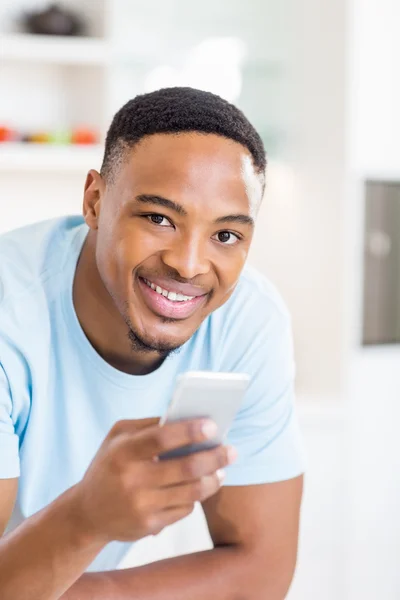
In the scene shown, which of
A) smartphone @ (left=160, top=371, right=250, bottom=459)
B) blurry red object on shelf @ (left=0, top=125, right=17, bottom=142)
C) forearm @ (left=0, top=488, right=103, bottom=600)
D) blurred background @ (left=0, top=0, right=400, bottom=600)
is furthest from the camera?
blurry red object on shelf @ (left=0, top=125, right=17, bottom=142)

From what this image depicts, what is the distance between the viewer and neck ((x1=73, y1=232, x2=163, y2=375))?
125 cm

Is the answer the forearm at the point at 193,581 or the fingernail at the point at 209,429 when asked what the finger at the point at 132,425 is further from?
the forearm at the point at 193,581

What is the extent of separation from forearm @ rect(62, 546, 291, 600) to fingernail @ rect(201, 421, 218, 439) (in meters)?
0.48

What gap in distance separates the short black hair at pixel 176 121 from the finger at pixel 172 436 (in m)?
0.45

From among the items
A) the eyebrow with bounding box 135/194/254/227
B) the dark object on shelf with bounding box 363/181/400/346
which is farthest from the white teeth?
the dark object on shelf with bounding box 363/181/400/346

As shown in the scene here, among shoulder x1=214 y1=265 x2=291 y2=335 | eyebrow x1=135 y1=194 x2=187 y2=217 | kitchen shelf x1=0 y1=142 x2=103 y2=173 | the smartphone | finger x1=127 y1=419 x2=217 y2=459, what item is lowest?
finger x1=127 y1=419 x2=217 y2=459

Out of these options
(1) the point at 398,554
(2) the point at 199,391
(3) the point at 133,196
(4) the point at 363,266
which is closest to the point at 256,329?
(3) the point at 133,196

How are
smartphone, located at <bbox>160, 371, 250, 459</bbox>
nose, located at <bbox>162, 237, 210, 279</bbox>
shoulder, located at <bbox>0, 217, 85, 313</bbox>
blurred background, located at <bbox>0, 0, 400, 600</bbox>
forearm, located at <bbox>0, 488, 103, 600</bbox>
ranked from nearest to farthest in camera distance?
smartphone, located at <bbox>160, 371, 250, 459</bbox>, forearm, located at <bbox>0, 488, 103, 600</bbox>, nose, located at <bbox>162, 237, 210, 279</bbox>, shoulder, located at <bbox>0, 217, 85, 313</bbox>, blurred background, located at <bbox>0, 0, 400, 600</bbox>

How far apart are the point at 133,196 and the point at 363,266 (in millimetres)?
1944

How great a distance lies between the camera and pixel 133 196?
1.10 m

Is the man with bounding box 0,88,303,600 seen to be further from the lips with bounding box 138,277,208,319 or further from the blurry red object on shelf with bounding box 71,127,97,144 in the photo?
the blurry red object on shelf with bounding box 71,127,97,144

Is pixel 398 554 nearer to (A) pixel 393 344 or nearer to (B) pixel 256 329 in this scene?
(A) pixel 393 344

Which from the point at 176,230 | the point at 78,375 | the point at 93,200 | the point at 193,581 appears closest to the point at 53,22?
the point at 93,200

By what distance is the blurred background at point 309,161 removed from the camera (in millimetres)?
2809
